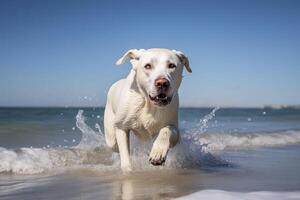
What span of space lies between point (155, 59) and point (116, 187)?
4.94 feet

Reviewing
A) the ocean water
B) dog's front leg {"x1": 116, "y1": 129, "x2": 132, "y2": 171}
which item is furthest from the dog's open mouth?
dog's front leg {"x1": 116, "y1": 129, "x2": 132, "y2": 171}

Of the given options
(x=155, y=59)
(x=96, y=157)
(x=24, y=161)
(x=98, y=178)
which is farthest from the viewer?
(x=96, y=157)

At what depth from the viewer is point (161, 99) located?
16.5 ft

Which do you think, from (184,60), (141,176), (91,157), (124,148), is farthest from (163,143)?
(91,157)

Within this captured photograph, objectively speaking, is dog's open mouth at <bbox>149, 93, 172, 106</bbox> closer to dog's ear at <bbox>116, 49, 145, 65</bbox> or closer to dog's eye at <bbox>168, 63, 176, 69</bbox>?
dog's eye at <bbox>168, 63, 176, 69</bbox>

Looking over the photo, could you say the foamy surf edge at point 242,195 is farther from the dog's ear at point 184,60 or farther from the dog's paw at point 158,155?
the dog's ear at point 184,60

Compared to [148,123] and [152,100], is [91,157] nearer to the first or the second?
[148,123]

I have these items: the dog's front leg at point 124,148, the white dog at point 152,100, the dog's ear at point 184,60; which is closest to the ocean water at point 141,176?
the dog's front leg at point 124,148

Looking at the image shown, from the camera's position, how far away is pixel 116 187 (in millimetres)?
4723

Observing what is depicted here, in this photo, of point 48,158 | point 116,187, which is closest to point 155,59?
point 116,187

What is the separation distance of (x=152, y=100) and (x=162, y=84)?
1.05 feet

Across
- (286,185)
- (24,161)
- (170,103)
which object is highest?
(170,103)

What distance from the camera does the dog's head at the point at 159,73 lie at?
491 cm

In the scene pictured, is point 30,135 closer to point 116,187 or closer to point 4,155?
point 4,155
